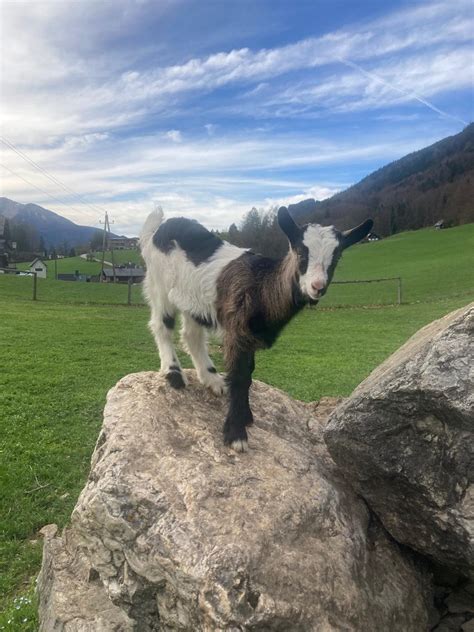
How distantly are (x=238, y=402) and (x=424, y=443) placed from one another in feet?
5.12

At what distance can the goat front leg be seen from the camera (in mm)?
4176

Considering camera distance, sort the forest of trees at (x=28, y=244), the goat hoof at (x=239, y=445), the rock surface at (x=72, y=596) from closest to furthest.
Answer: the rock surface at (x=72, y=596)
the goat hoof at (x=239, y=445)
the forest of trees at (x=28, y=244)

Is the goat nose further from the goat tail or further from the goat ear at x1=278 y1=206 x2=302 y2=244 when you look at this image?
the goat tail

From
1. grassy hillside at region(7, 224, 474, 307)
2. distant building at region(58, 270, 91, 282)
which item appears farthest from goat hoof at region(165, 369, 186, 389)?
distant building at region(58, 270, 91, 282)

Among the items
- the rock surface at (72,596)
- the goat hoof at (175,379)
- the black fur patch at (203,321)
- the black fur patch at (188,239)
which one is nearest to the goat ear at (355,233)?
the black fur patch at (188,239)

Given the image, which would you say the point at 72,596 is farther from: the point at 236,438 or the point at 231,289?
the point at 231,289

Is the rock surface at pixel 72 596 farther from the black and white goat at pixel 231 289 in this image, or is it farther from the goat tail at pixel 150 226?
the goat tail at pixel 150 226

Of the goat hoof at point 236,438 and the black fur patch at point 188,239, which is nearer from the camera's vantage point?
the goat hoof at point 236,438

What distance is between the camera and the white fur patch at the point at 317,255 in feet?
12.3

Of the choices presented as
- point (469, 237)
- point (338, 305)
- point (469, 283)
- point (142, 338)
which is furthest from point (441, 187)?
point (142, 338)

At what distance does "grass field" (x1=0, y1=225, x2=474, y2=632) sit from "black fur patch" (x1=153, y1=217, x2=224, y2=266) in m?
1.14


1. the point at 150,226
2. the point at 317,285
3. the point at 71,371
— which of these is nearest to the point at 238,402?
the point at 317,285

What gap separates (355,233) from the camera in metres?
4.08

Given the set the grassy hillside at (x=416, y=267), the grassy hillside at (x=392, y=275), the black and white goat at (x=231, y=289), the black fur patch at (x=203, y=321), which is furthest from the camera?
the grassy hillside at (x=416, y=267)
